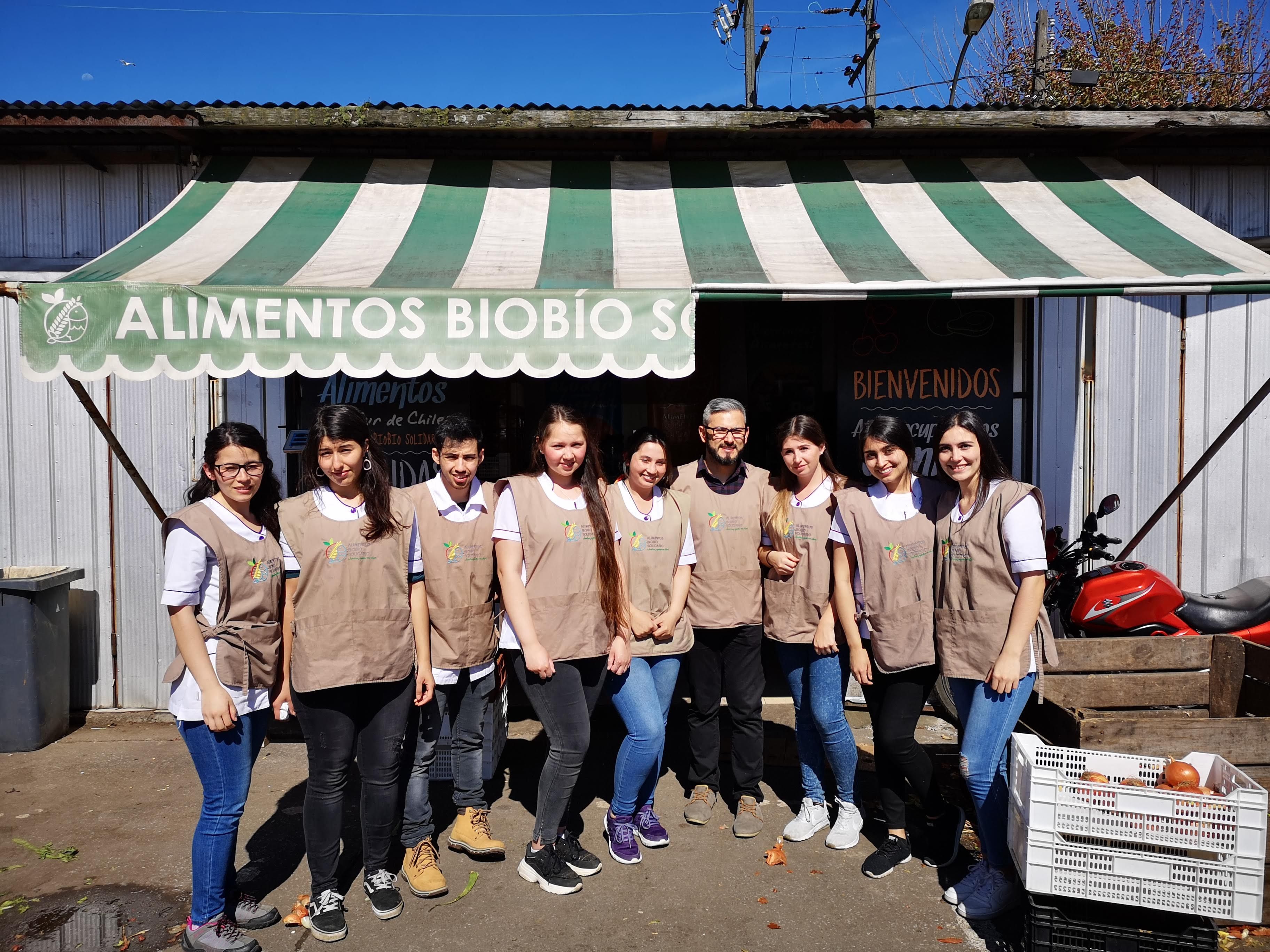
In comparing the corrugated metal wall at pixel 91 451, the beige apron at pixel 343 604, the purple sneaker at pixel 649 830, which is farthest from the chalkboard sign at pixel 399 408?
the purple sneaker at pixel 649 830

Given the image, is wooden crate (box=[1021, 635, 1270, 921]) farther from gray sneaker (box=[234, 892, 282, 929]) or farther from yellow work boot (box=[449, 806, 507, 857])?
gray sneaker (box=[234, 892, 282, 929])

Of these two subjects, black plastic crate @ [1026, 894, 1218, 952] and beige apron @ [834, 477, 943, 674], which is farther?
beige apron @ [834, 477, 943, 674]

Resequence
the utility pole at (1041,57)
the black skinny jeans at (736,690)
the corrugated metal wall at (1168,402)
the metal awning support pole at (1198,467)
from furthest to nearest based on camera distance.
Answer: the utility pole at (1041,57), the corrugated metal wall at (1168,402), the metal awning support pole at (1198,467), the black skinny jeans at (736,690)

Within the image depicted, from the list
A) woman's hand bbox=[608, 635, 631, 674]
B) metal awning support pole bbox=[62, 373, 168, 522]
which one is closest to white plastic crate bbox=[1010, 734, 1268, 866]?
woman's hand bbox=[608, 635, 631, 674]

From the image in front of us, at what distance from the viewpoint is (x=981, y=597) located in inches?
133

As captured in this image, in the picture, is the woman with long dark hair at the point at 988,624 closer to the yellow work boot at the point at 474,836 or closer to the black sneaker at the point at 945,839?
the black sneaker at the point at 945,839

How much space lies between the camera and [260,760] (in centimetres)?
514

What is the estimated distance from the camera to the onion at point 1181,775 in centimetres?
303

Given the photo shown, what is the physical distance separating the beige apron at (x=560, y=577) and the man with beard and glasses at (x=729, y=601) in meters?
0.63

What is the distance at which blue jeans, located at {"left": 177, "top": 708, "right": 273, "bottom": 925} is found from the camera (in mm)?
3072

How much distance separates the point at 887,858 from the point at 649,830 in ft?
3.61

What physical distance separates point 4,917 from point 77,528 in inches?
121

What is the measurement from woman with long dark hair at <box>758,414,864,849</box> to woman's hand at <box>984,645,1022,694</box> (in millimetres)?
717

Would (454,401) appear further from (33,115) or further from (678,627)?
(33,115)
